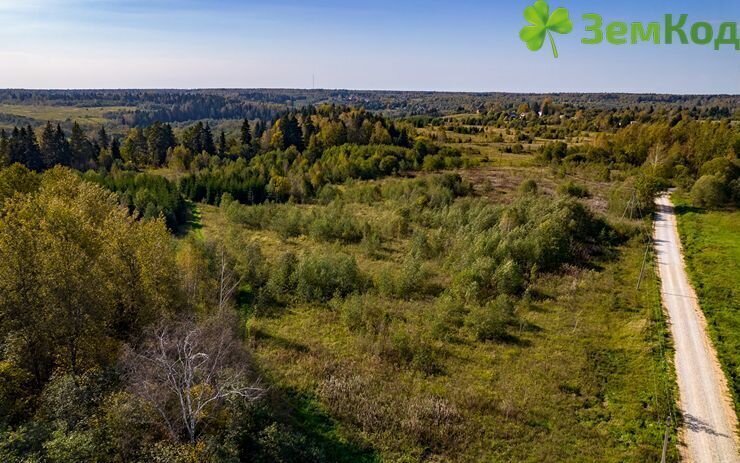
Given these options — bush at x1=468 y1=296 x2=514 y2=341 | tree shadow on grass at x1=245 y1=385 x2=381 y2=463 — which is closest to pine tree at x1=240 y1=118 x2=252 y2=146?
bush at x1=468 y1=296 x2=514 y2=341

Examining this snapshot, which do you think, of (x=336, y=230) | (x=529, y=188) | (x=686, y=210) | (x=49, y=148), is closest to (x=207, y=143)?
(x=49, y=148)

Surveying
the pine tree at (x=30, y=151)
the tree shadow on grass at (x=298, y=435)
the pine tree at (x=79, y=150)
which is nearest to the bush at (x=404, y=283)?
the tree shadow on grass at (x=298, y=435)

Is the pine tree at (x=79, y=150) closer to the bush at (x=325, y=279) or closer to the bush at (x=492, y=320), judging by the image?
the bush at (x=325, y=279)

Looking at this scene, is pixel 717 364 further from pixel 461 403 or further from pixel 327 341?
pixel 327 341

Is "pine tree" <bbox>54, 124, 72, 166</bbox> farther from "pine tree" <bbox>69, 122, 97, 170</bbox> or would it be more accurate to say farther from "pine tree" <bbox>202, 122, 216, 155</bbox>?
"pine tree" <bbox>202, 122, 216, 155</bbox>

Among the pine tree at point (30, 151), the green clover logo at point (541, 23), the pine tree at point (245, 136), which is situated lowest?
the pine tree at point (30, 151)

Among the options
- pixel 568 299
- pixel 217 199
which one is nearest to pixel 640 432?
pixel 568 299

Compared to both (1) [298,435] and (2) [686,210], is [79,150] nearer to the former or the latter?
(1) [298,435]
